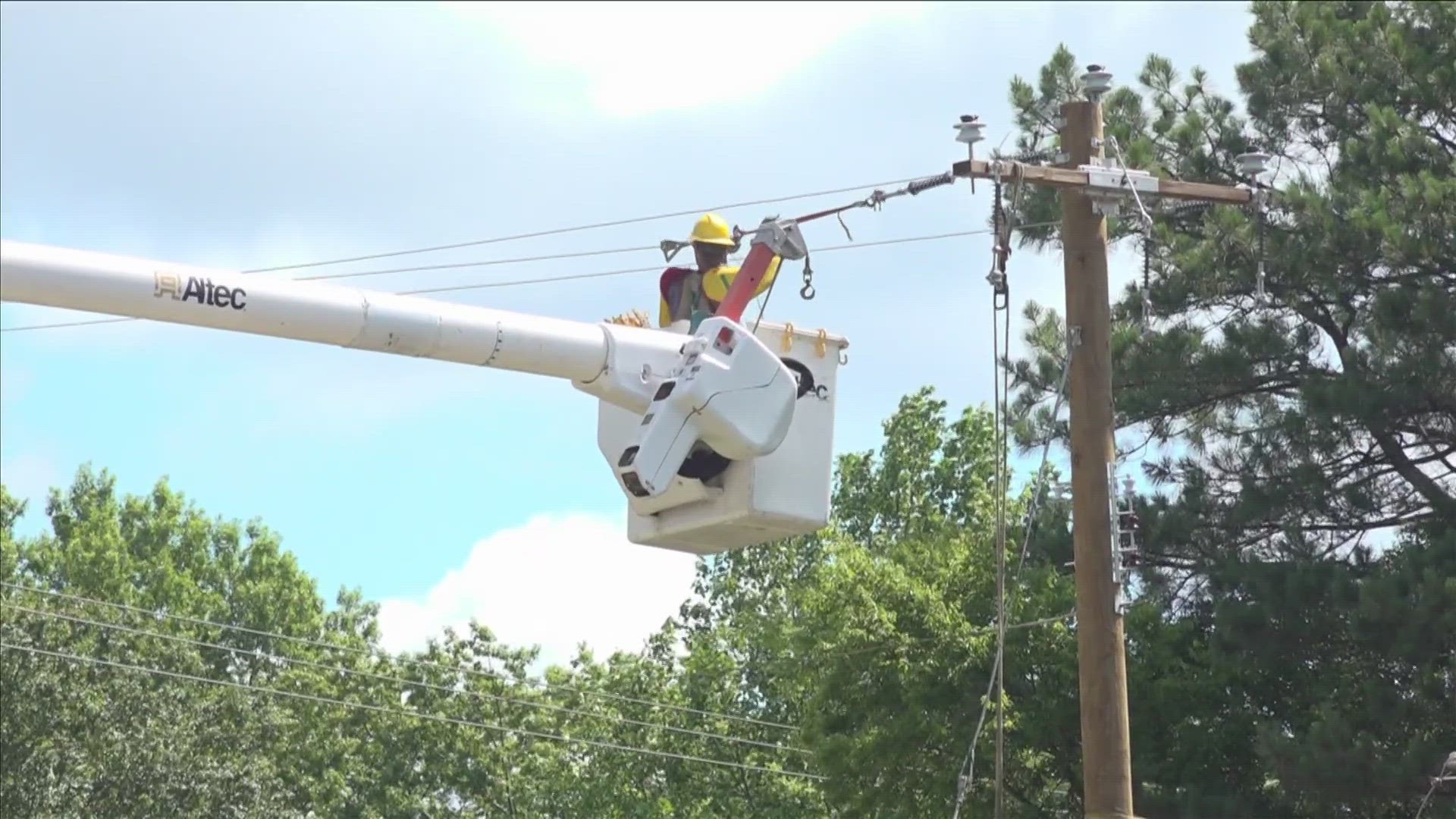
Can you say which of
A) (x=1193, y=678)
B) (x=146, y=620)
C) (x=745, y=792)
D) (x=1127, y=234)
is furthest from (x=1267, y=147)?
(x=146, y=620)

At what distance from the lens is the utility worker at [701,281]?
12.0m

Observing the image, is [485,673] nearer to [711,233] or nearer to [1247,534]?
[1247,534]

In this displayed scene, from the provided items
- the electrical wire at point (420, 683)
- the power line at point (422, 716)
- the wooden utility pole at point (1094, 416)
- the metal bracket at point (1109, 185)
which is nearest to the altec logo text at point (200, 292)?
the wooden utility pole at point (1094, 416)

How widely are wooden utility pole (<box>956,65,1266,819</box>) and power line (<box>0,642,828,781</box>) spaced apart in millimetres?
20659

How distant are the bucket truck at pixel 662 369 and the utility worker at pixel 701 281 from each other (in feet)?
0.58

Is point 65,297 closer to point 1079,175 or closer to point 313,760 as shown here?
point 1079,175

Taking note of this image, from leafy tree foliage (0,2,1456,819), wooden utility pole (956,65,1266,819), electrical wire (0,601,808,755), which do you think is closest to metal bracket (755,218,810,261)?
wooden utility pole (956,65,1266,819)

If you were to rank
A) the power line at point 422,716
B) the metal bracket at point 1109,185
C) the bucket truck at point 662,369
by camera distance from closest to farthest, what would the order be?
the bucket truck at point 662,369 → the metal bracket at point 1109,185 → the power line at point 422,716

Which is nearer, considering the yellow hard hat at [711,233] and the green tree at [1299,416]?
the yellow hard hat at [711,233]

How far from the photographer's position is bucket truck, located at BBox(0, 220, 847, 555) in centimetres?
967

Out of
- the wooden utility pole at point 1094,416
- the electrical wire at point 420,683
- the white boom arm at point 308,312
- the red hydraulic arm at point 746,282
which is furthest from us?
the electrical wire at point 420,683

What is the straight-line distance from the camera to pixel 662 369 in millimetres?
11203

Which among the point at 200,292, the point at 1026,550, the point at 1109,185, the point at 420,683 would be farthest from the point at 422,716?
the point at 200,292

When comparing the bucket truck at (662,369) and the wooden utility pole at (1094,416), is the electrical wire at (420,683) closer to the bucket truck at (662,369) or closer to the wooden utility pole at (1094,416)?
the wooden utility pole at (1094,416)
